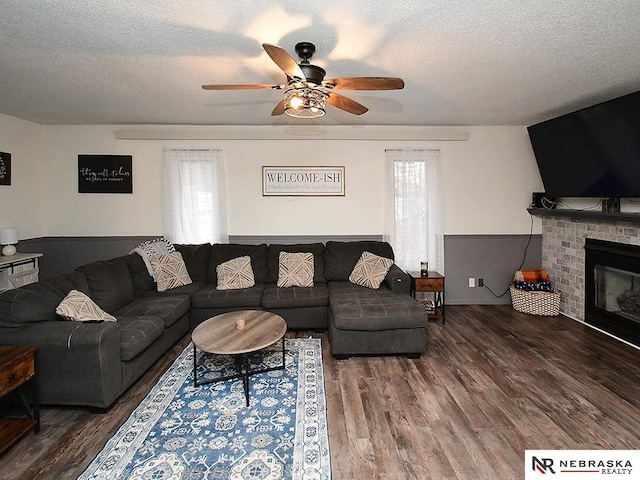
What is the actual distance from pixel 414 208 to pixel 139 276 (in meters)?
3.57

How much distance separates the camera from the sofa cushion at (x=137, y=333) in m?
2.59

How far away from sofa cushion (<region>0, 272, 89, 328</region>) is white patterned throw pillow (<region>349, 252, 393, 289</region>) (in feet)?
9.35

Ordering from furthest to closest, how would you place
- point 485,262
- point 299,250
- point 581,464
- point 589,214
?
1. point 485,262
2. point 299,250
3. point 589,214
4. point 581,464

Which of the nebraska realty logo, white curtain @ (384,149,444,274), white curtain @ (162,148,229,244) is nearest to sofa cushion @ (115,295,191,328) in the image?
white curtain @ (162,148,229,244)

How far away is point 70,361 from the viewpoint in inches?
92.7

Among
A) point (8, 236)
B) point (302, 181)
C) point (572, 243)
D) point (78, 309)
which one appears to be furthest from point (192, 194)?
point (572, 243)

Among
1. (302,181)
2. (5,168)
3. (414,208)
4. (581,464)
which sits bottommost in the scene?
(581,464)

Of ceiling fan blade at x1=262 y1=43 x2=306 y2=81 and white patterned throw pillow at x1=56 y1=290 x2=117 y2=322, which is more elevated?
ceiling fan blade at x1=262 y1=43 x2=306 y2=81

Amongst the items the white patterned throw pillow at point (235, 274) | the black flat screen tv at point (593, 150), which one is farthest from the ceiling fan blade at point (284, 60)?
the black flat screen tv at point (593, 150)

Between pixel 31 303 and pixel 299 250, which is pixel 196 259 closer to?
pixel 299 250

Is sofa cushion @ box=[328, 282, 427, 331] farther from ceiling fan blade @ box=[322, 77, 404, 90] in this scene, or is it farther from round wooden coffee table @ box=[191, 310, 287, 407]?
ceiling fan blade @ box=[322, 77, 404, 90]

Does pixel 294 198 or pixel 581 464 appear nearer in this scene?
pixel 581 464

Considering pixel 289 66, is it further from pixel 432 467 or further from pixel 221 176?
pixel 221 176

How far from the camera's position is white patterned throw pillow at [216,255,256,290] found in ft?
13.5
